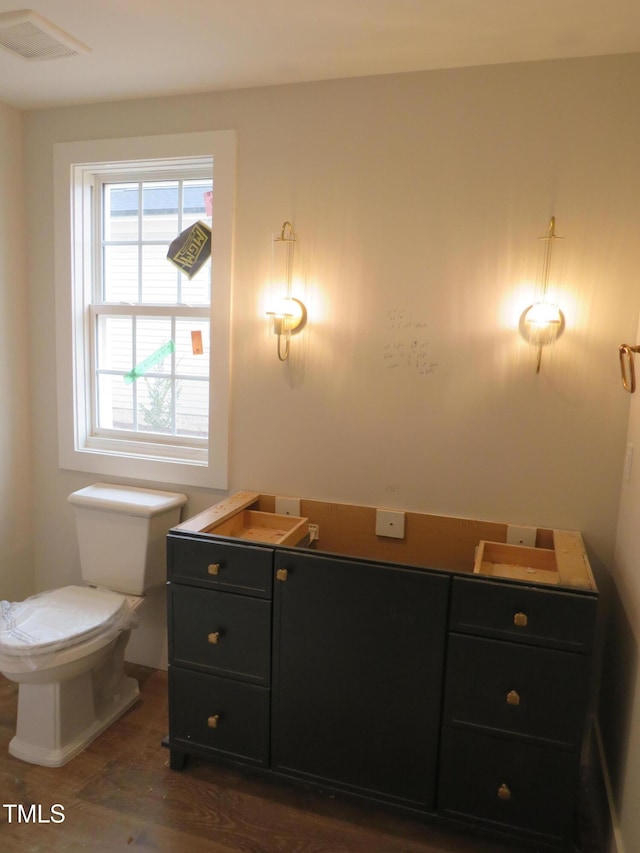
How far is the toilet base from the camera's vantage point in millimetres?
2111

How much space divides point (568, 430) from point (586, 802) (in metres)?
1.27

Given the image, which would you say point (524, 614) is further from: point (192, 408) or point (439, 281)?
point (192, 408)

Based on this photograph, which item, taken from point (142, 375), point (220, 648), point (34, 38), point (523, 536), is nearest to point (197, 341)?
point (142, 375)

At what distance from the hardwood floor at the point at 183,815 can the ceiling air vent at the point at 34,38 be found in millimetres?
2498

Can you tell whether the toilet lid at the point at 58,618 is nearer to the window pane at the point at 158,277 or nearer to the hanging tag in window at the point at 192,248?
the window pane at the point at 158,277

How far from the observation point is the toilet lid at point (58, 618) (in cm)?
202

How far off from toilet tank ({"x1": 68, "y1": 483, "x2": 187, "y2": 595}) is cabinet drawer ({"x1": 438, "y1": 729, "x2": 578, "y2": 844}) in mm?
1358

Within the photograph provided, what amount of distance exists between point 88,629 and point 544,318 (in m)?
1.94

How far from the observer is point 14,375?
8.97ft

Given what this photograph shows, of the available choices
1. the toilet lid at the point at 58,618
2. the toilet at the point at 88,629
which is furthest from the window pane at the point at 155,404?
the toilet lid at the point at 58,618

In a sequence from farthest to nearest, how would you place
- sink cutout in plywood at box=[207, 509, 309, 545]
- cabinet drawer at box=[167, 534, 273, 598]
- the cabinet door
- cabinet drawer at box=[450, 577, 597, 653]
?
sink cutout in plywood at box=[207, 509, 309, 545] < cabinet drawer at box=[167, 534, 273, 598] < the cabinet door < cabinet drawer at box=[450, 577, 597, 653]

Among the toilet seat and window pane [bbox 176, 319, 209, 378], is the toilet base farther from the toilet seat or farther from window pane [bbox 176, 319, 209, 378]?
window pane [bbox 176, 319, 209, 378]

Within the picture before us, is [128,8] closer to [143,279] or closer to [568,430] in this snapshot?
[143,279]

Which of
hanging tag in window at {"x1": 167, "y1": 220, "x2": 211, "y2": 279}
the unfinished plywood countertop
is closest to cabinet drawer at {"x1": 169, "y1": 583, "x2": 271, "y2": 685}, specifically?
the unfinished plywood countertop
